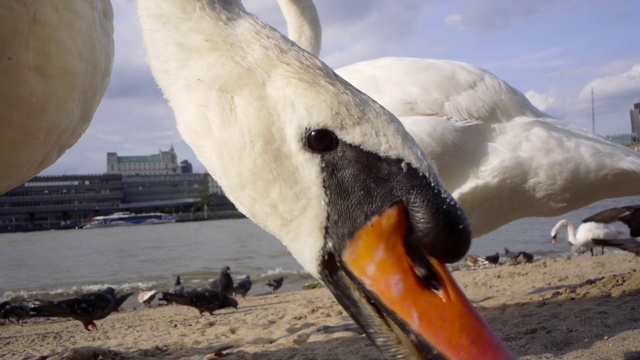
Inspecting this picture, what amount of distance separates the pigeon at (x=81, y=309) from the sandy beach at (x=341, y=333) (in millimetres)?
188

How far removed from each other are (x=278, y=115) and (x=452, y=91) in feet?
10.2

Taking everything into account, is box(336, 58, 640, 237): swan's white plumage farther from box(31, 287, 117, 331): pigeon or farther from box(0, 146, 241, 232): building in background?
box(0, 146, 241, 232): building in background

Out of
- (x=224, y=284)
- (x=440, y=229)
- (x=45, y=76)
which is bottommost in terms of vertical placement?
(x=224, y=284)

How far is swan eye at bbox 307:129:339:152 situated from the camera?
1.57m

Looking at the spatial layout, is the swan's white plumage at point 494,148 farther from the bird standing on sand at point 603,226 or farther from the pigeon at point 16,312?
the pigeon at point 16,312

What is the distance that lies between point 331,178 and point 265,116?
26 centimetres

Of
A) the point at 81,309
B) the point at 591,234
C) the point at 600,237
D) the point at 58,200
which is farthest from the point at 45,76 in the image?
the point at 58,200

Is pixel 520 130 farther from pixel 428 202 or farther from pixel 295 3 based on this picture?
pixel 428 202

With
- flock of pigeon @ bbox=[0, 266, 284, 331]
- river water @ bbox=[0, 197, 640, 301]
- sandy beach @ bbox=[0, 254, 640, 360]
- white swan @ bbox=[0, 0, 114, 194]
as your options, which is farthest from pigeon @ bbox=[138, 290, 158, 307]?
white swan @ bbox=[0, 0, 114, 194]

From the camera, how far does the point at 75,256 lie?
18812 millimetres

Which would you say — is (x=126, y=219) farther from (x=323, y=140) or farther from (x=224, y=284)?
(x=323, y=140)

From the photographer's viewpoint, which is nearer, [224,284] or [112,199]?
[224,284]

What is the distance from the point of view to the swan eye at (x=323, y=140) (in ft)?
5.16

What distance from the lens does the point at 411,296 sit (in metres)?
1.46
